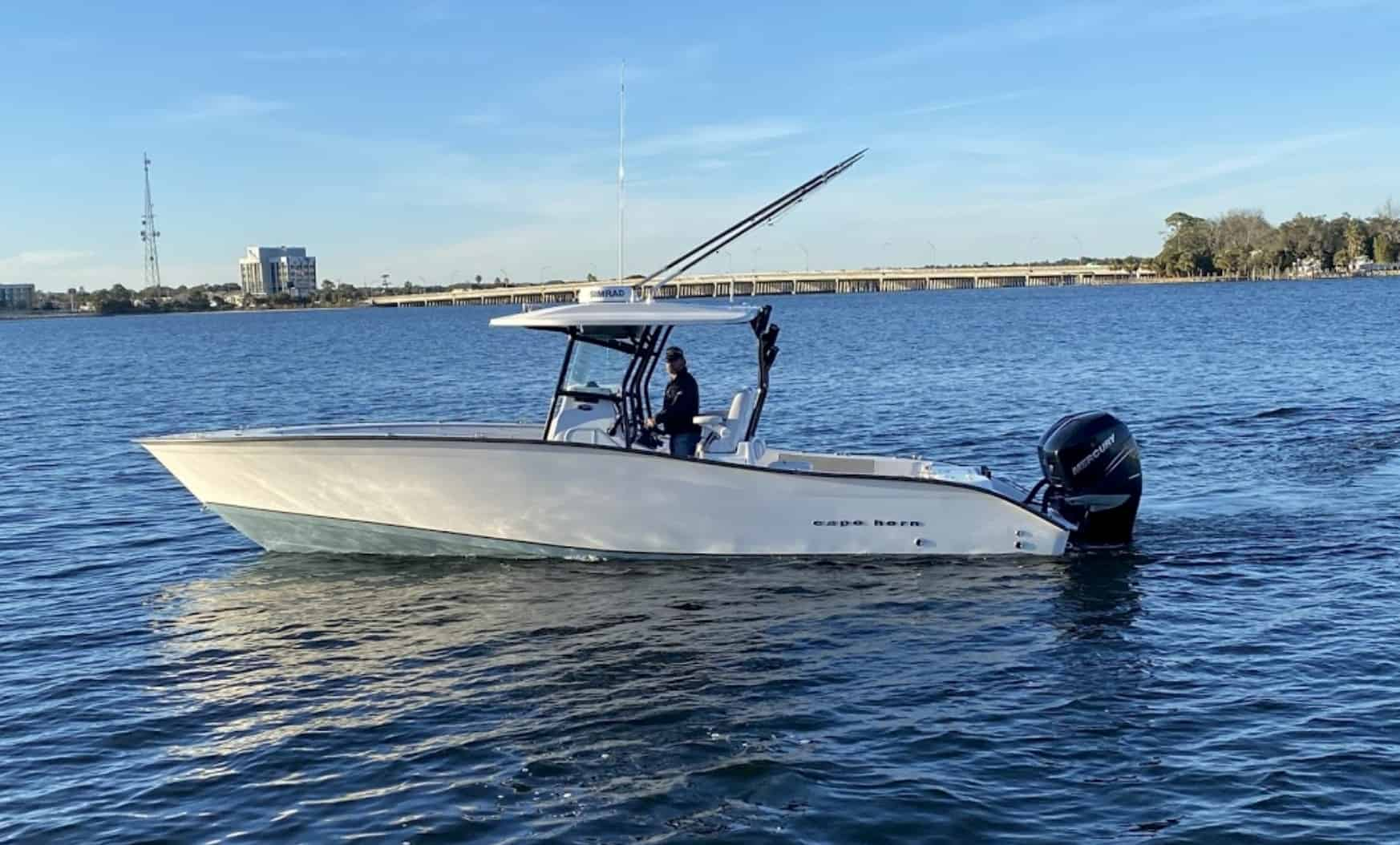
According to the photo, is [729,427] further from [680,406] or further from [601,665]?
[601,665]

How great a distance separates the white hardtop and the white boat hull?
1383mm

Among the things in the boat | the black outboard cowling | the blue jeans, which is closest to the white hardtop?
the boat

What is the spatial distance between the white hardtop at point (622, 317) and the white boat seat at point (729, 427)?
100 cm

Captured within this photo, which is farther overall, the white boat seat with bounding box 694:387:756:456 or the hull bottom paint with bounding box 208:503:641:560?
the white boat seat with bounding box 694:387:756:456

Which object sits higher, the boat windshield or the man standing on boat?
the boat windshield

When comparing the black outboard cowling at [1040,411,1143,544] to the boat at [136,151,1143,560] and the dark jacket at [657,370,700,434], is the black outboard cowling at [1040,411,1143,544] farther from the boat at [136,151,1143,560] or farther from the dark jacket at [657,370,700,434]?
the dark jacket at [657,370,700,434]

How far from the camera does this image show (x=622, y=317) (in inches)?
551

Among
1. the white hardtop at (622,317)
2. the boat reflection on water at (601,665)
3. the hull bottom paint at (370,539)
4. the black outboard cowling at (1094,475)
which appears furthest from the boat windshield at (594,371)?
the black outboard cowling at (1094,475)

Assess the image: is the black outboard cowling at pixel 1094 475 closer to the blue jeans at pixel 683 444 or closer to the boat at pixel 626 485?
the boat at pixel 626 485

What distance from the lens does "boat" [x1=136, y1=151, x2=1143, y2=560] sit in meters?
13.6

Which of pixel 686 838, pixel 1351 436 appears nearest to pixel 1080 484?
pixel 686 838

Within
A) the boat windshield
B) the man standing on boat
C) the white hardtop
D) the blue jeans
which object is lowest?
the blue jeans

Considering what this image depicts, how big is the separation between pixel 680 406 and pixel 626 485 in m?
1.21

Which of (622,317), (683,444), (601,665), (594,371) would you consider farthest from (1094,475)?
(601,665)
